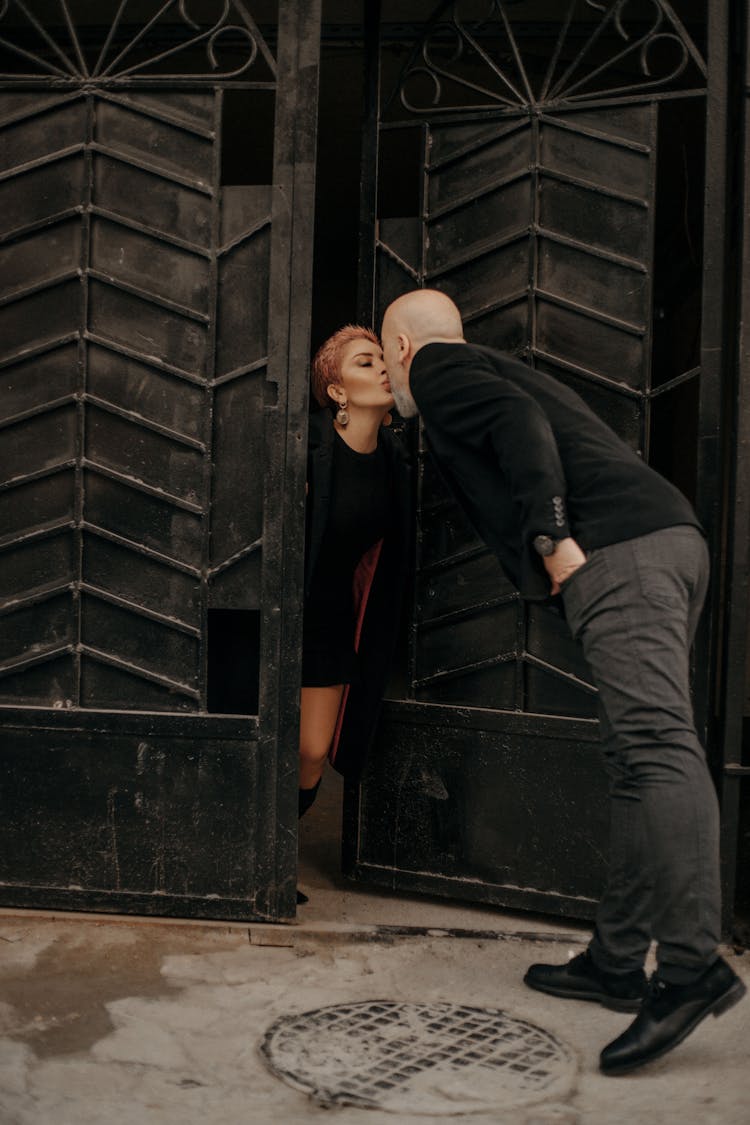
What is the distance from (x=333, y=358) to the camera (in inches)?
164

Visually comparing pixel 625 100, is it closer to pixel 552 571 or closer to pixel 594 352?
pixel 594 352

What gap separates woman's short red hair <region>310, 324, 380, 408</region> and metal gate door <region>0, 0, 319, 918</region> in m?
0.32

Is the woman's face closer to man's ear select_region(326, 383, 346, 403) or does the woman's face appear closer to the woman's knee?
man's ear select_region(326, 383, 346, 403)

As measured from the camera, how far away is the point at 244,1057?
2.91m

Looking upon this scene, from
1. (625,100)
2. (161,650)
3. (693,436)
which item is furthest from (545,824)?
(693,436)

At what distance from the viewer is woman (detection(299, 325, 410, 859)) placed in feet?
13.6

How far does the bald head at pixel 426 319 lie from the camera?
11.5ft

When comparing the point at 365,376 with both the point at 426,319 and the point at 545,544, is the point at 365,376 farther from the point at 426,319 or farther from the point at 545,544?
the point at 545,544

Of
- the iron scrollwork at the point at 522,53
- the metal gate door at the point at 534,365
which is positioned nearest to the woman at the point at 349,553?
the metal gate door at the point at 534,365

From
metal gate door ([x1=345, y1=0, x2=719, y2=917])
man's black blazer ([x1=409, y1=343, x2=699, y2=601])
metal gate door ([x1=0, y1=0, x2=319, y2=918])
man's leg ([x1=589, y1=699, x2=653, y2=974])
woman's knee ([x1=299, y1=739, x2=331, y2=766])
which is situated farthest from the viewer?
woman's knee ([x1=299, y1=739, x2=331, y2=766])

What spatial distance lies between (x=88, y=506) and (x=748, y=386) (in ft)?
7.10

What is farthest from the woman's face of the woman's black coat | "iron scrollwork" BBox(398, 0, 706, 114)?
"iron scrollwork" BBox(398, 0, 706, 114)

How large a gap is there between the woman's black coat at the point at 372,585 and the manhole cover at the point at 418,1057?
1.15 m

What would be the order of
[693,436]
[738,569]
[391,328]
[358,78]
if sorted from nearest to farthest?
[391,328], [738,569], [358,78], [693,436]
